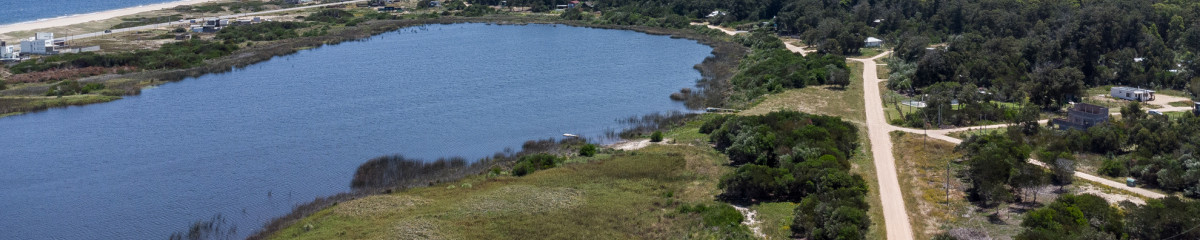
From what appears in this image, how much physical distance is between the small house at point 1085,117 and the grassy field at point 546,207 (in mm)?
23053

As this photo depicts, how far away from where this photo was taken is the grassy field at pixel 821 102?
6097cm

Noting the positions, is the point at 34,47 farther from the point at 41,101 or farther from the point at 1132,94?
the point at 1132,94

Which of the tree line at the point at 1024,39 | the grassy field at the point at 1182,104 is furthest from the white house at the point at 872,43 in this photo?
the grassy field at the point at 1182,104

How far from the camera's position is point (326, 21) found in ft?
403

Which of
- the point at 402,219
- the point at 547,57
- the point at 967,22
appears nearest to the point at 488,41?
the point at 547,57

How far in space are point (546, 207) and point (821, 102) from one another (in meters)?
33.0

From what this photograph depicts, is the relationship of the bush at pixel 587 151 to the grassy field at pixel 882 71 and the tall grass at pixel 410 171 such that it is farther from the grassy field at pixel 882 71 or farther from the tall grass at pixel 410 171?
the grassy field at pixel 882 71

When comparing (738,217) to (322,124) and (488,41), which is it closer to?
(322,124)

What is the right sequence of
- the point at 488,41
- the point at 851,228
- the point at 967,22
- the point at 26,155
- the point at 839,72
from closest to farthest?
the point at 851,228
the point at 26,155
the point at 839,72
the point at 967,22
the point at 488,41

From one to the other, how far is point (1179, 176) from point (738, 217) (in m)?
21.8

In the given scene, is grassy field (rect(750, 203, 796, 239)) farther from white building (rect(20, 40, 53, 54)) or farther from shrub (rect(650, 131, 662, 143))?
white building (rect(20, 40, 53, 54))

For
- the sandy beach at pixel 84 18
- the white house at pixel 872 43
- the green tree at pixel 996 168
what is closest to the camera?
the green tree at pixel 996 168

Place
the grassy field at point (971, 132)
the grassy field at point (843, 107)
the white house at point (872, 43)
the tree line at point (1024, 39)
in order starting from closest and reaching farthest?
the grassy field at point (843, 107) → the grassy field at point (971, 132) → the tree line at point (1024, 39) → the white house at point (872, 43)

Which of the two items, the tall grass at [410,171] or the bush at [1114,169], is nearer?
the tall grass at [410,171]
